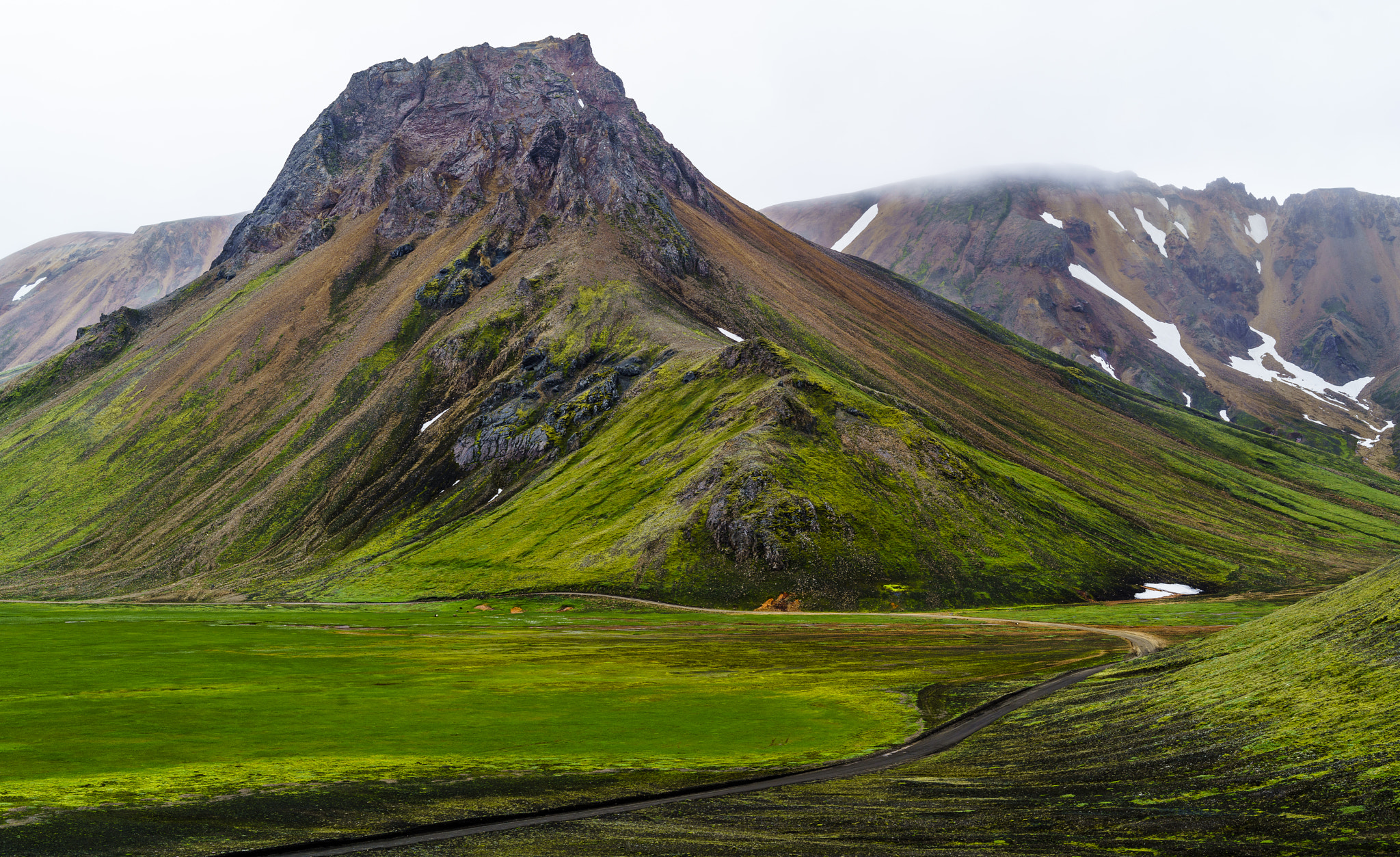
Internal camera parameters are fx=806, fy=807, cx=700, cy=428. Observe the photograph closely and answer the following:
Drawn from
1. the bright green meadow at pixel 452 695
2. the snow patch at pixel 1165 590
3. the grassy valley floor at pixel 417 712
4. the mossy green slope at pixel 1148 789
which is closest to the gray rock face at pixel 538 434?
the bright green meadow at pixel 452 695

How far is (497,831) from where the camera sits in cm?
3372

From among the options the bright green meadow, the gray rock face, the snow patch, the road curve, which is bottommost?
the snow patch

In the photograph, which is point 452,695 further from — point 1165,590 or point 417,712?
point 1165,590

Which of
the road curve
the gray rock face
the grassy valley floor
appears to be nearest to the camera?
the grassy valley floor

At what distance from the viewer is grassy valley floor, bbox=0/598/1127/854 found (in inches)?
1368

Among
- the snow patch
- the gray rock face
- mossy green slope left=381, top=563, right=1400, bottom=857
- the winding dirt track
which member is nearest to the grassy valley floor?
the winding dirt track

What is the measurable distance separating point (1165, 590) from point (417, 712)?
147314mm

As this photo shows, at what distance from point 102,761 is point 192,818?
460 inches

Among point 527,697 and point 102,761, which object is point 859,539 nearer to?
point 527,697

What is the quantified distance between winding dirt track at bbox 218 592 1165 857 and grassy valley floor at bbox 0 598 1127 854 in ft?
2.99

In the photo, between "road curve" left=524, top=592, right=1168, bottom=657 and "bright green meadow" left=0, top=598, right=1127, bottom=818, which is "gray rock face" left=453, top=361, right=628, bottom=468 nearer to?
"road curve" left=524, top=592, right=1168, bottom=657

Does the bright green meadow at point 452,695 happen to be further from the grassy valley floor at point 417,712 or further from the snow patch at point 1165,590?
the snow patch at point 1165,590

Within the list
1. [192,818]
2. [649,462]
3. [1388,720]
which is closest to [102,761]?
[192,818]

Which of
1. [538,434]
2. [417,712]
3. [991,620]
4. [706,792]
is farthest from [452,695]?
[538,434]
